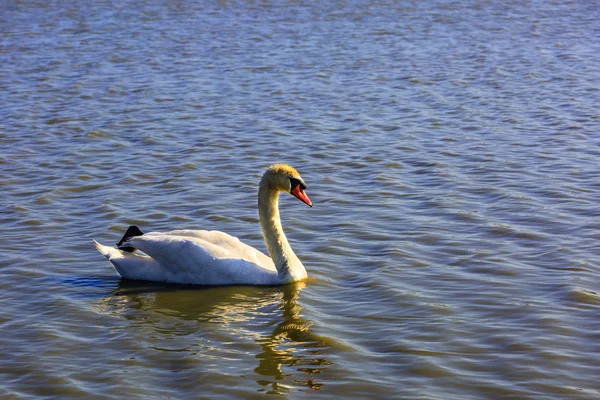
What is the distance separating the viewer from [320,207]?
11.4 m

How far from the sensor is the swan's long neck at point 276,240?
30.0 ft

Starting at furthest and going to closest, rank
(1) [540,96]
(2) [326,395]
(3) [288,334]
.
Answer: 1. (1) [540,96]
2. (3) [288,334]
3. (2) [326,395]

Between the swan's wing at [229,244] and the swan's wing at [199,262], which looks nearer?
the swan's wing at [199,262]

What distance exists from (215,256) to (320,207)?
252 cm

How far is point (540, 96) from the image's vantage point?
16.5 m

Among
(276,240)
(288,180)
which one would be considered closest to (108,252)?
(276,240)

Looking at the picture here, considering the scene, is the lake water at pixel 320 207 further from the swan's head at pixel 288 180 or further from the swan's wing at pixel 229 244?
the swan's head at pixel 288 180

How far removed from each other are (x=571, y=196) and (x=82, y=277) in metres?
5.62

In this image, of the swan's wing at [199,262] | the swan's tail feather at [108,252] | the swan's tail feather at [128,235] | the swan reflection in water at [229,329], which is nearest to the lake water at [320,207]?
the swan reflection in water at [229,329]

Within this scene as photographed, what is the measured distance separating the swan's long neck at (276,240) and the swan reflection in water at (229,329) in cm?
13

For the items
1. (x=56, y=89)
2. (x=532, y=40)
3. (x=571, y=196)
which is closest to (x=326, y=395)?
(x=571, y=196)

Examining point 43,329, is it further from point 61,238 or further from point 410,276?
point 410,276

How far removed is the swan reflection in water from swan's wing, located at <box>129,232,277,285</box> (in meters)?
0.10

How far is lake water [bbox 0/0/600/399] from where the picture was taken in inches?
286
